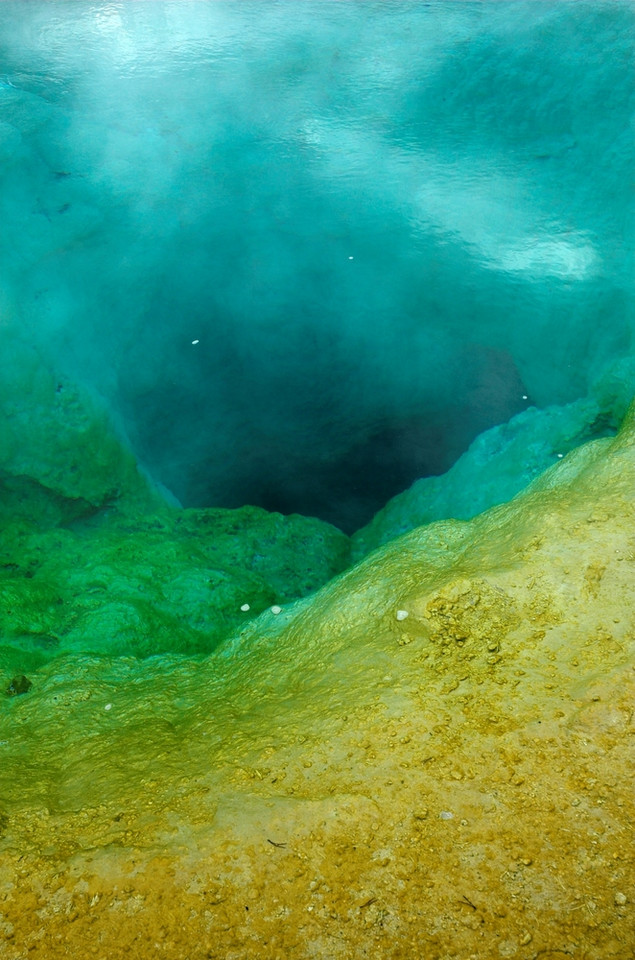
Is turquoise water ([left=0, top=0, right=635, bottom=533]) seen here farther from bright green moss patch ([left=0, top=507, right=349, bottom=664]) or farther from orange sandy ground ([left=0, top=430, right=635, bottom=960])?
orange sandy ground ([left=0, top=430, right=635, bottom=960])

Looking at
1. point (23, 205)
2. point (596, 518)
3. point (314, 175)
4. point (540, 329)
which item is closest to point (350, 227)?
point (314, 175)

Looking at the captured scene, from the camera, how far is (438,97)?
16.2ft

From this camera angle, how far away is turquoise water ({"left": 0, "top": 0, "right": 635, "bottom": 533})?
13.4 feet

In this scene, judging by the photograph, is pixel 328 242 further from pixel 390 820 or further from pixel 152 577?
pixel 390 820

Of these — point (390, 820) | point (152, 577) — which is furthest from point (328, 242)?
point (390, 820)

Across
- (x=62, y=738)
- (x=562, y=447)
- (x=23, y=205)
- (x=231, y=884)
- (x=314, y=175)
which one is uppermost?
(x=23, y=205)

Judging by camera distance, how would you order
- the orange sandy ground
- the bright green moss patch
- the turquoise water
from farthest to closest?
the turquoise water < the bright green moss patch < the orange sandy ground

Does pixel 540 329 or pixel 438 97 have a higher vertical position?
pixel 438 97

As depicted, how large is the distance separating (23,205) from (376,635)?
11.7ft

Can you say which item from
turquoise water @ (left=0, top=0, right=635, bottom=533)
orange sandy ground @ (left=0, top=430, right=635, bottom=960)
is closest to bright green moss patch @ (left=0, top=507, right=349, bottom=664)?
turquoise water @ (left=0, top=0, right=635, bottom=533)

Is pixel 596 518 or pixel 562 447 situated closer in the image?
pixel 596 518

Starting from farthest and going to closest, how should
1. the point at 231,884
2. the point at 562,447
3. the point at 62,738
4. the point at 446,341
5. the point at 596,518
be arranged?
the point at 446,341
the point at 562,447
the point at 596,518
the point at 62,738
the point at 231,884

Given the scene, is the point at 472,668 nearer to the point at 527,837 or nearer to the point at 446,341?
the point at 527,837

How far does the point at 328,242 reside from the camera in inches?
183
